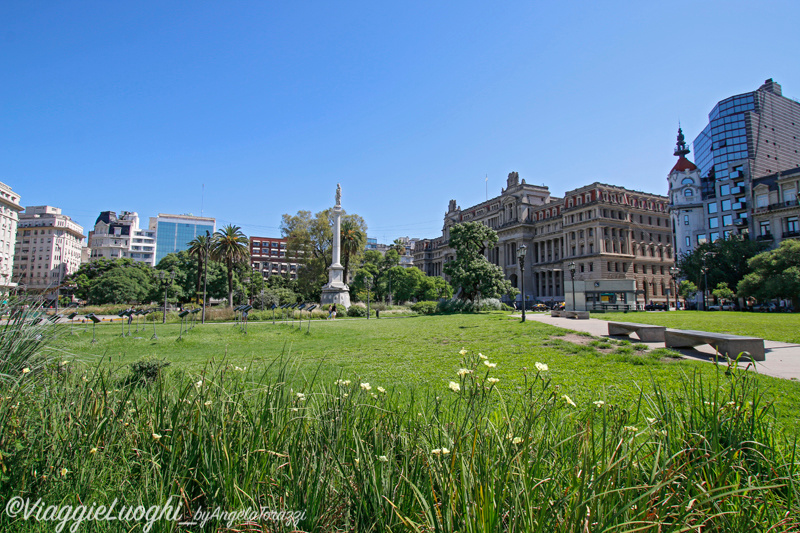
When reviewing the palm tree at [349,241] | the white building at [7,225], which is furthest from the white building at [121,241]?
the palm tree at [349,241]

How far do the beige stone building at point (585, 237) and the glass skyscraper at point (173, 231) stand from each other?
100878mm

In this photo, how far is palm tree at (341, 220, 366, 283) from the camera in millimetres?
57281

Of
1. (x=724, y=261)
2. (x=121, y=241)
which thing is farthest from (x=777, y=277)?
(x=121, y=241)

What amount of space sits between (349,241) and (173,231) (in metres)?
106

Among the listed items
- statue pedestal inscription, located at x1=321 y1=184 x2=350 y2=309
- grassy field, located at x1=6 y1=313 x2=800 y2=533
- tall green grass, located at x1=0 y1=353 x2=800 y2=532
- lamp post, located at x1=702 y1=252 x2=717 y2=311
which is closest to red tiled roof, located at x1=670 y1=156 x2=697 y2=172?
lamp post, located at x1=702 y1=252 x2=717 y2=311

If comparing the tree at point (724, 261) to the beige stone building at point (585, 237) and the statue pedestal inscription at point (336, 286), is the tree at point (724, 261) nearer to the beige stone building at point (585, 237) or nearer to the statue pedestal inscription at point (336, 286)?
the beige stone building at point (585, 237)

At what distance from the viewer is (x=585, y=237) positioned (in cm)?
6850

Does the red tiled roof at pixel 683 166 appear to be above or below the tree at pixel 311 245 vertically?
above

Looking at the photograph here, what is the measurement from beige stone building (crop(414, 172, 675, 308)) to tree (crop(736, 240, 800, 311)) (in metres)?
23.1

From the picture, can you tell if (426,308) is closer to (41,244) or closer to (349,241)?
(349,241)

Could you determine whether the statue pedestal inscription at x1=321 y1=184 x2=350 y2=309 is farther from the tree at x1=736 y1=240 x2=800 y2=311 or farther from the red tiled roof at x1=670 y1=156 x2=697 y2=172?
the red tiled roof at x1=670 y1=156 x2=697 y2=172

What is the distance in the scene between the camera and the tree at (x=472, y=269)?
3931cm

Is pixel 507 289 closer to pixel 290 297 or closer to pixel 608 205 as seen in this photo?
pixel 290 297

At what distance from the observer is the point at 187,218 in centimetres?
14012
